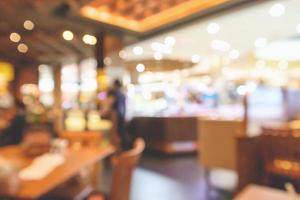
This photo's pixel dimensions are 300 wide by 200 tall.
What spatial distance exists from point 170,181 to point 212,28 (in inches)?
118

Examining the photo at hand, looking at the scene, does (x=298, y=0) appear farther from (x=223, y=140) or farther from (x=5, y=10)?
(x=5, y=10)

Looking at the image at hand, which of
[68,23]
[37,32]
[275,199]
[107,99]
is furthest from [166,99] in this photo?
[275,199]

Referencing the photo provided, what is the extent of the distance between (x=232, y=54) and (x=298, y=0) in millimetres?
2411

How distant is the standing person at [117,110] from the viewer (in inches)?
240

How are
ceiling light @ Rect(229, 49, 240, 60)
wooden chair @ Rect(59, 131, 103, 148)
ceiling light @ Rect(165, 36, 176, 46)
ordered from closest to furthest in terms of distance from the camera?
wooden chair @ Rect(59, 131, 103, 148) < ceiling light @ Rect(165, 36, 176, 46) < ceiling light @ Rect(229, 49, 240, 60)

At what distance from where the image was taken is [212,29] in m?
5.99

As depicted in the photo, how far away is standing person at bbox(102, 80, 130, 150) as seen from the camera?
6.10 metres

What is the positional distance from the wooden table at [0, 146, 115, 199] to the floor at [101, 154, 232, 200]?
156 cm

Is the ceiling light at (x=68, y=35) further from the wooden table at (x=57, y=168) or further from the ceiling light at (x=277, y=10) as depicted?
the wooden table at (x=57, y=168)

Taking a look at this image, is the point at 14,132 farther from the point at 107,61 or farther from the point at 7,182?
the point at 7,182

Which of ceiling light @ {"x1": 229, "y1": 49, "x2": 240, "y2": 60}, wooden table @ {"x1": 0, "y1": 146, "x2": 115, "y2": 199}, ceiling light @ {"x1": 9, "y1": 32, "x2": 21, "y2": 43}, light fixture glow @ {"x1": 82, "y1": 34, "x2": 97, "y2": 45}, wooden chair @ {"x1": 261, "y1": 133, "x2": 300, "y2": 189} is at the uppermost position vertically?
ceiling light @ {"x1": 9, "y1": 32, "x2": 21, "y2": 43}

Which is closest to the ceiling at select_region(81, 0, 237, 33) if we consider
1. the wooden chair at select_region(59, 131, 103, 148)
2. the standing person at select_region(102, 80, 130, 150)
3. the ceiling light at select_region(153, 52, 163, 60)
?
the ceiling light at select_region(153, 52, 163, 60)

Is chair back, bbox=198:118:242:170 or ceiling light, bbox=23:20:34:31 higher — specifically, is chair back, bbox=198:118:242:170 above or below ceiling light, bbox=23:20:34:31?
below

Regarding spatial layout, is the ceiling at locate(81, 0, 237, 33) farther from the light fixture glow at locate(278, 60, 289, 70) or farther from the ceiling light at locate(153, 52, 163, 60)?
the light fixture glow at locate(278, 60, 289, 70)
